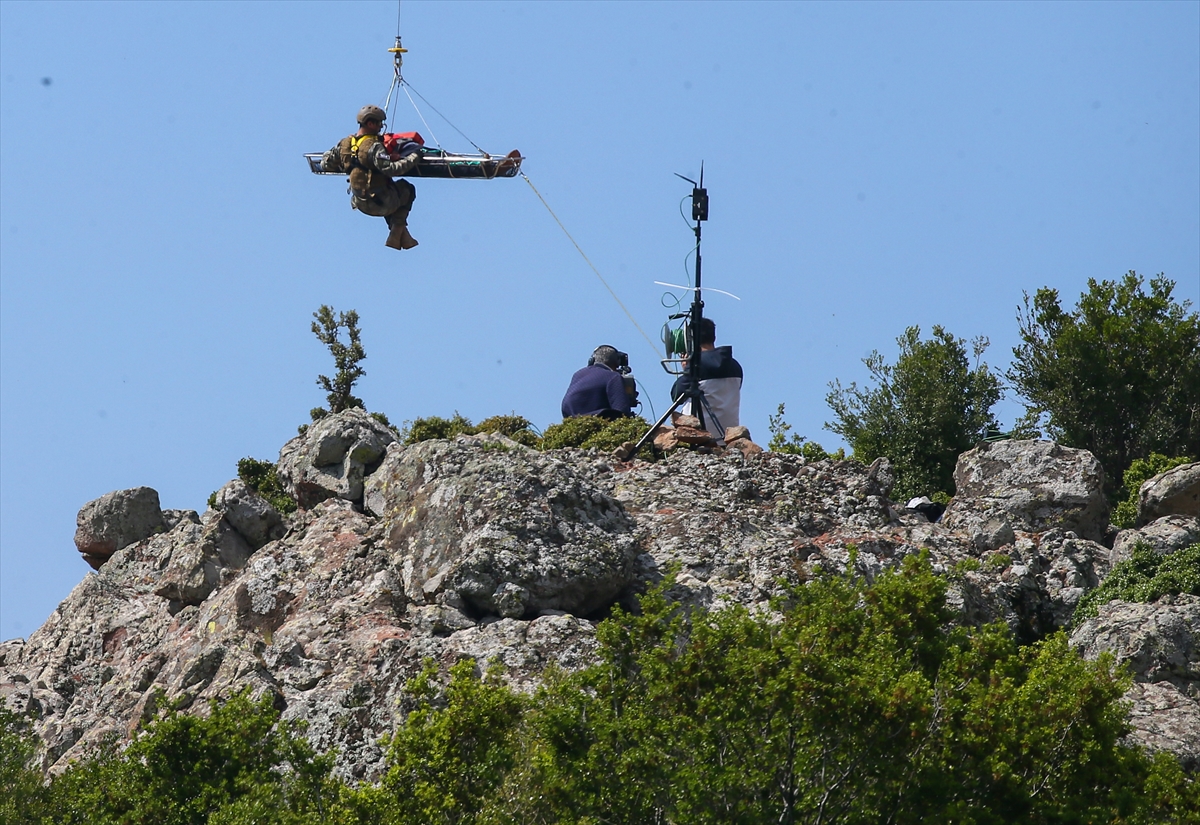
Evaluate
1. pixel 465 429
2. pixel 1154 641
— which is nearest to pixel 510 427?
pixel 465 429

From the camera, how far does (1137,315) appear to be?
42.6 meters

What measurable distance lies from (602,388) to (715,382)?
2.30 metres

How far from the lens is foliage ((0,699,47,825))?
73.3 feet

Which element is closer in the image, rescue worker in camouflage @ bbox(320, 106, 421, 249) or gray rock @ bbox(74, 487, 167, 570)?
rescue worker in camouflage @ bbox(320, 106, 421, 249)

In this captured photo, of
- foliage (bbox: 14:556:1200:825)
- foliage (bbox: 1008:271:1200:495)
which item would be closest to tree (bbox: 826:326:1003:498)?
foliage (bbox: 1008:271:1200:495)

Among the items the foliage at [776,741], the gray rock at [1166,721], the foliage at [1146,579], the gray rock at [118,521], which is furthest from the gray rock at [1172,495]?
the gray rock at [118,521]

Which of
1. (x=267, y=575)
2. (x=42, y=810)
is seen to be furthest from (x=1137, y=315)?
(x=42, y=810)

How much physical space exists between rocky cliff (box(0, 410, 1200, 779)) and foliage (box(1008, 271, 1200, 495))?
672 centimetres

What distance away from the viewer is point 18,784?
2334 cm

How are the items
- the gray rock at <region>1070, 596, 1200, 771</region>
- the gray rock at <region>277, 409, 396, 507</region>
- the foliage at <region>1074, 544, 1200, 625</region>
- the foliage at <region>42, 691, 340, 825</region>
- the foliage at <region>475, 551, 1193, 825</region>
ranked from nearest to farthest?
the foliage at <region>475, 551, 1193, 825</region>
the foliage at <region>42, 691, 340, 825</region>
the gray rock at <region>1070, 596, 1200, 771</region>
the foliage at <region>1074, 544, 1200, 625</region>
the gray rock at <region>277, 409, 396, 507</region>

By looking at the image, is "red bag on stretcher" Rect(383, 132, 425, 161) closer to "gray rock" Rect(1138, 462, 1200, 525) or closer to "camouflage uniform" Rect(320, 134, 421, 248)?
"camouflage uniform" Rect(320, 134, 421, 248)

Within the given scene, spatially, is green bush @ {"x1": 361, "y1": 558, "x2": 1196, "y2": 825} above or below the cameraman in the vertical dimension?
below

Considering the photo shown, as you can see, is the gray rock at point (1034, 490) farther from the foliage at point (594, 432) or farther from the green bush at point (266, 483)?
the green bush at point (266, 483)

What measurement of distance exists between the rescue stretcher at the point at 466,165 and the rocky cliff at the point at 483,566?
170 inches
